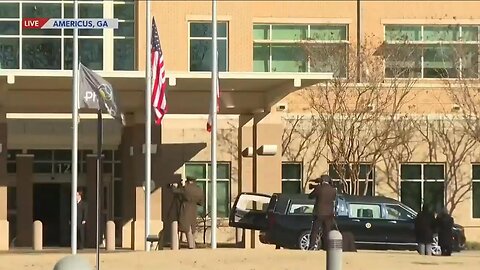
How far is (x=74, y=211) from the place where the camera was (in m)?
24.8

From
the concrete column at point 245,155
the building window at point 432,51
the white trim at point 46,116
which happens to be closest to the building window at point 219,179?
the concrete column at point 245,155

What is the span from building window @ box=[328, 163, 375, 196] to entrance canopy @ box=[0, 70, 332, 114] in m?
4.70

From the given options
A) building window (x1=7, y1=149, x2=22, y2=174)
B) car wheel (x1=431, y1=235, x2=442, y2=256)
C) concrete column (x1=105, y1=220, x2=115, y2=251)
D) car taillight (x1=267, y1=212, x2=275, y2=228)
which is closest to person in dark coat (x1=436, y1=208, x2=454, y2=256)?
car wheel (x1=431, y1=235, x2=442, y2=256)

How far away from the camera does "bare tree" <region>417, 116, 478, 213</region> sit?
3878cm

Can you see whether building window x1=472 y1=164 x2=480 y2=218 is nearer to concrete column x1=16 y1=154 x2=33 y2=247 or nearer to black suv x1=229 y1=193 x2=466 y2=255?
black suv x1=229 y1=193 x2=466 y2=255

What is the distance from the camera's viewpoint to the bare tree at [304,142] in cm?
3847

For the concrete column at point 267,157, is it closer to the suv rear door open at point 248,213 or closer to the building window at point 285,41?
the suv rear door open at point 248,213

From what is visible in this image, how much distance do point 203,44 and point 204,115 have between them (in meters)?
2.81

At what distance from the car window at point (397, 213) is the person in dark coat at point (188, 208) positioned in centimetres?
488

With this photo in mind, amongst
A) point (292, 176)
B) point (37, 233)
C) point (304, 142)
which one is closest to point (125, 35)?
point (304, 142)

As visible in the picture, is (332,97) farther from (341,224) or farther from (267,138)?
(341,224)

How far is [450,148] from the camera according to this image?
127 ft

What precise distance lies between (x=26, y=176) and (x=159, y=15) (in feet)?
23.3

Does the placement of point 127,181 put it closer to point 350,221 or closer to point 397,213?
point 350,221
